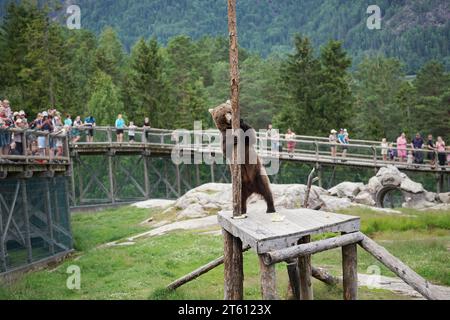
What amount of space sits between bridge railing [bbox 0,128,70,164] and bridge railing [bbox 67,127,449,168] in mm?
7902

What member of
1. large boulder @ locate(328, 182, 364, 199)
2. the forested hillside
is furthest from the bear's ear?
the forested hillside

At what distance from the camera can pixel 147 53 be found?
51.2 meters

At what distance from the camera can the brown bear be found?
8328 millimetres

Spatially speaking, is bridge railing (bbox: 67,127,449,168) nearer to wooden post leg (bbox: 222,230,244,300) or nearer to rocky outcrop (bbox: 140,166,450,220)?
rocky outcrop (bbox: 140,166,450,220)

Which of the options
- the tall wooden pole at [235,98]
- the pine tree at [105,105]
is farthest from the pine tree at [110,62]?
the tall wooden pole at [235,98]

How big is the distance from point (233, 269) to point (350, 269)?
171 cm

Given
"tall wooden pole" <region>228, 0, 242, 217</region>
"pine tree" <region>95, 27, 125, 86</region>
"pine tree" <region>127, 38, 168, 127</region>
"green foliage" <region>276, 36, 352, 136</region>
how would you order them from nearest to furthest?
"tall wooden pole" <region>228, 0, 242, 217</region>
"green foliage" <region>276, 36, 352, 136</region>
"pine tree" <region>127, 38, 168, 127</region>
"pine tree" <region>95, 27, 125, 86</region>

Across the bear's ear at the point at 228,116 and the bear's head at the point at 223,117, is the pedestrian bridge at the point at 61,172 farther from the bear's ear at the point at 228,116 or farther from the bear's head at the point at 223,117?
the bear's ear at the point at 228,116

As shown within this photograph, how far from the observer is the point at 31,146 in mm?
16438

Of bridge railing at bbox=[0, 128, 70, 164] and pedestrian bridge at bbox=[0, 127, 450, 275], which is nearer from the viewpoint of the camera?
bridge railing at bbox=[0, 128, 70, 164]

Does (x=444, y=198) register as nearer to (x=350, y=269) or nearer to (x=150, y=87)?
(x=350, y=269)

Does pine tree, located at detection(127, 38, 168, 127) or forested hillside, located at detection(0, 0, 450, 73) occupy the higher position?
forested hillside, located at detection(0, 0, 450, 73)

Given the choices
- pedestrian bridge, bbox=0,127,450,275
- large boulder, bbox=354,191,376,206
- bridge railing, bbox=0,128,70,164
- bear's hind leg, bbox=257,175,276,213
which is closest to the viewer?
bear's hind leg, bbox=257,175,276,213
